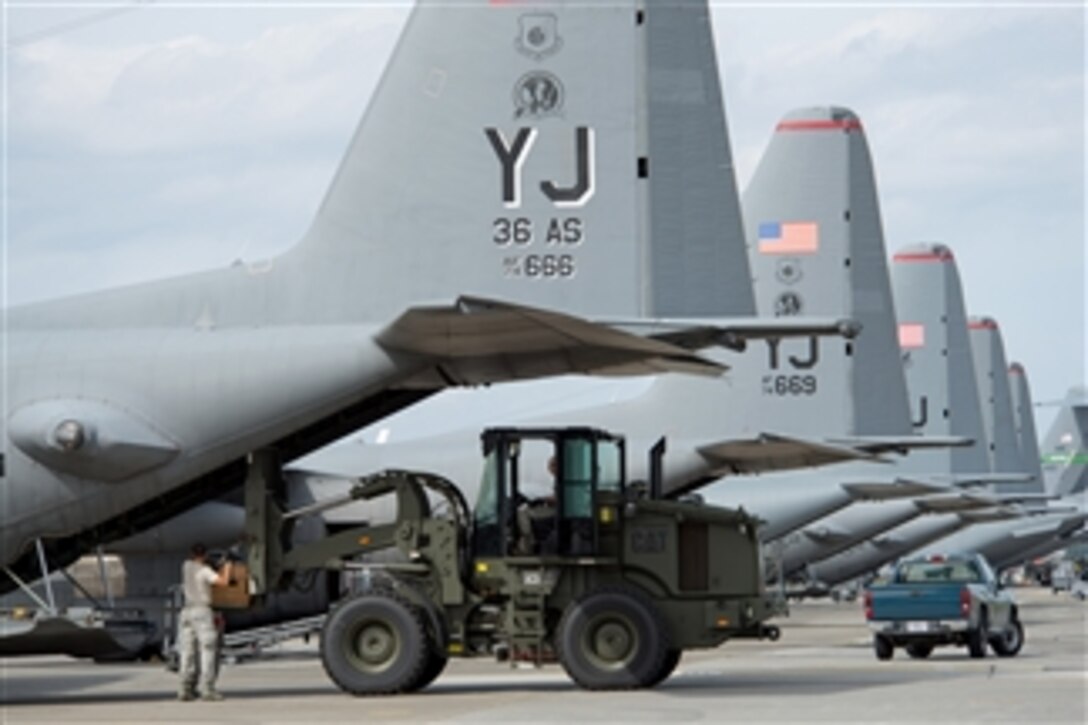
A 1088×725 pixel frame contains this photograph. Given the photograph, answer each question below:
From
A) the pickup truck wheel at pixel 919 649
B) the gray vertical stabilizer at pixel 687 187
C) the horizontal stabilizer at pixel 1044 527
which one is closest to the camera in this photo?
the gray vertical stabilizer at pixel 687 187

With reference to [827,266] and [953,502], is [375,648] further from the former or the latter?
[953,502]

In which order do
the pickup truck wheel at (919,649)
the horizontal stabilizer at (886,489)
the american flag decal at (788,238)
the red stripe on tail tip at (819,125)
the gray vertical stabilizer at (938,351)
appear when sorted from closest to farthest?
A: the pickup truck wheel at (919,649)
the american flag decal at (788,238)
the red stripe on tail tip at (819,125)
the horizontal stabilizer at (886,489)
the gray vertical stabilizer at (938,351)

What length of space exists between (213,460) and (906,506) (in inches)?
1326

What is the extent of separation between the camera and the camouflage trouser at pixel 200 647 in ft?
72.4

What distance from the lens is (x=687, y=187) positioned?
22.7 metres

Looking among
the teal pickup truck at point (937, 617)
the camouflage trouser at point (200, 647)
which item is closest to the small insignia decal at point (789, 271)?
the teal pickup truck at point (937, 617)

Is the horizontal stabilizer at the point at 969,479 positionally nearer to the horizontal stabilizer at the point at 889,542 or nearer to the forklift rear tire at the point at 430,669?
the horizontal stabilizer at the point at 889,542

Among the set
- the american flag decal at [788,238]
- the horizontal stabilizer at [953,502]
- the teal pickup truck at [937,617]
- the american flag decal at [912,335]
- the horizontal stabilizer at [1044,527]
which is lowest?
the teal pickup truck at [937,617]

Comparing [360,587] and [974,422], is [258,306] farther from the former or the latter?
[974,422]

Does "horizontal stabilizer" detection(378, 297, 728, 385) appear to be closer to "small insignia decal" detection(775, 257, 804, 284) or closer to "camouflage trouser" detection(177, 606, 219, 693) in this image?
"camouflage trouser" detection(177, 606, 219, 693)

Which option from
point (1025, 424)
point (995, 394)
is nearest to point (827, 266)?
point (995, 394)

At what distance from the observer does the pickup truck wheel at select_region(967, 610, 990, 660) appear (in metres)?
30.7

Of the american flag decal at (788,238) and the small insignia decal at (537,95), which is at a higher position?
the american flag decal at (788,238)

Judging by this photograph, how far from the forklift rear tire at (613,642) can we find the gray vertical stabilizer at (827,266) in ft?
51.2
